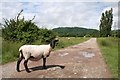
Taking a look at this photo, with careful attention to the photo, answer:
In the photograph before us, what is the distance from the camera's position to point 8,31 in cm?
2350

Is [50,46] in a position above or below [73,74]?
above

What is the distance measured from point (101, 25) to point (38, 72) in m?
74.9

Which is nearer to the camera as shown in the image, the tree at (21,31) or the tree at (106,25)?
the tree at (21,31)

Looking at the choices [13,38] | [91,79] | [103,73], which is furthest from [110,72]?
[13,38]

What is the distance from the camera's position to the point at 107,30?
8319 cm

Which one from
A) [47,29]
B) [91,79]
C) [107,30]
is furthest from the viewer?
[107,30]

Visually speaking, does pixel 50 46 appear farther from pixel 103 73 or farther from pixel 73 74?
pixel 103 73

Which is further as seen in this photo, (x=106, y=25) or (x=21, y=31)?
(x=106, y=25)

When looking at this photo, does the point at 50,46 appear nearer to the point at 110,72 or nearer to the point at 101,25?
the point at 110,72

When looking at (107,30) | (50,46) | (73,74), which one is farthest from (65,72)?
(107,30)

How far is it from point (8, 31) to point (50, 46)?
13112 mm

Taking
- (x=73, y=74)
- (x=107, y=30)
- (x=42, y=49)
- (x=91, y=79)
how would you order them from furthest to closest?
(x=107, y=30)
(x=42, y=49)
(x=73, y=74)
(x=91, y=79)

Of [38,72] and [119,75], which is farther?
[38,72]

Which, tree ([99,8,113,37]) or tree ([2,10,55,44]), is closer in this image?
tree ([2,10,55,44])
